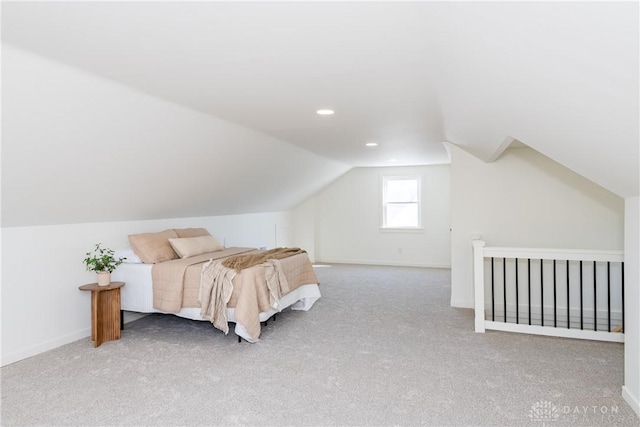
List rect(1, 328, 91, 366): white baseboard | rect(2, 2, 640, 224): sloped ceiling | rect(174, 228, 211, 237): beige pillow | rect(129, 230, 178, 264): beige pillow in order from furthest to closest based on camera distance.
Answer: rect(174, 228, 211, 237): beige pillow
rect(129, 230, 178, 264): beige pillow
rect(1, 328, 91, 366): white baseboard
rect(2, 2, 640, 224): sloped ceiling

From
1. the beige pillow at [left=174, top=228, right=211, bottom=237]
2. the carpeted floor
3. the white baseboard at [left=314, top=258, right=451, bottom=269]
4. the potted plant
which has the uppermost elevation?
the beige pillow at [left=174, top=228, right=211, bottom=237]

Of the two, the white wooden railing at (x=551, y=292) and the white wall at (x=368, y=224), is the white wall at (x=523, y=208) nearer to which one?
the white wooden railing at (x=551, y=292)

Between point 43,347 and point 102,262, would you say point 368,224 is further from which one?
point 43,347

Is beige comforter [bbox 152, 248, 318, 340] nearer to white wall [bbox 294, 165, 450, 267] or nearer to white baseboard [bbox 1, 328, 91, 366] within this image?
white baseboard [bbox 1, 328, 91, 366]

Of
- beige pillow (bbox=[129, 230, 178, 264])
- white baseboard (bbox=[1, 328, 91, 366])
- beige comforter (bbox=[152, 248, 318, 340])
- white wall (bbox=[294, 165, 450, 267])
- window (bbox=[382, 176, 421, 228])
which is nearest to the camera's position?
white baseboard (bbox=[1, 328, 91, 366])

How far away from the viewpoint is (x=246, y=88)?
2.82 meters

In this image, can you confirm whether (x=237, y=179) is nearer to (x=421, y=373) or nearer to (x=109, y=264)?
(x=109, y=264)

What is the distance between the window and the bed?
4228mm

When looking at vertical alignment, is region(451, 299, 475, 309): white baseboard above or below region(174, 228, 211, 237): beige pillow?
below

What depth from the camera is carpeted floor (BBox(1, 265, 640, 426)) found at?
7.80 ft

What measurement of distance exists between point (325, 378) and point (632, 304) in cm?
207

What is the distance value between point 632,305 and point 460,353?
1.29m

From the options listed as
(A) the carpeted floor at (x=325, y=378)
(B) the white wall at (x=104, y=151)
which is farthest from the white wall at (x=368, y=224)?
(A) the carpeted floor at (x=325, y=378)

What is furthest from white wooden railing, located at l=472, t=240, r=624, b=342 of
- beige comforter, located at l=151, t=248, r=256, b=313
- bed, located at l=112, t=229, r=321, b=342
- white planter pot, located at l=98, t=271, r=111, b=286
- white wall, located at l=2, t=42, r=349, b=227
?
white planter pot, located at l=98, t=271, r=111, b=286
